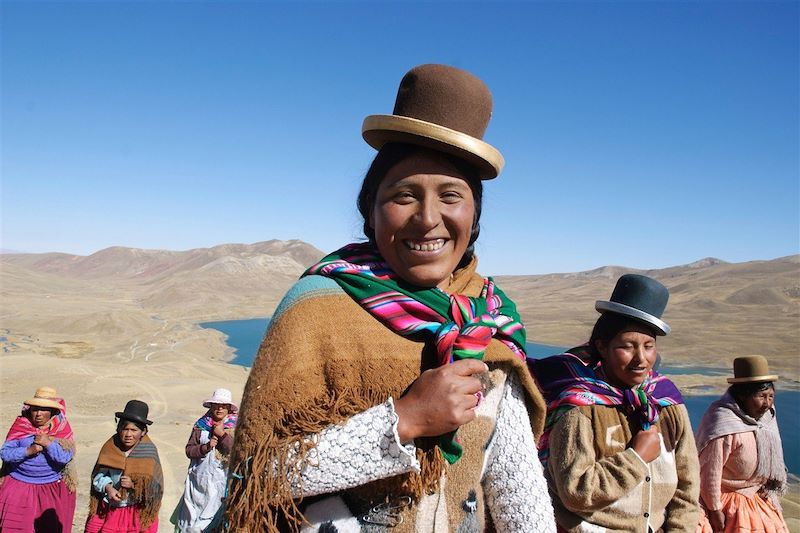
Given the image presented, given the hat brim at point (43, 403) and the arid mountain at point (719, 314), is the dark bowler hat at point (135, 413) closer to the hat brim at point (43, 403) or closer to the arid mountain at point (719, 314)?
the hat brim at point (43, 403)

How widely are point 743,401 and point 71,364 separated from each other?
21814 millimetres

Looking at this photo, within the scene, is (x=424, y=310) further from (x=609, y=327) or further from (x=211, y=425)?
(x=211, y=425)

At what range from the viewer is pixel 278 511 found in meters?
1.34

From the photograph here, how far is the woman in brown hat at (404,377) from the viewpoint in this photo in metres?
1.29

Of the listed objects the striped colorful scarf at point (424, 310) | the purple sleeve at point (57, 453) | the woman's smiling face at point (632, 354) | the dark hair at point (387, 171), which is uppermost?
the dark hair at point (387, 171)

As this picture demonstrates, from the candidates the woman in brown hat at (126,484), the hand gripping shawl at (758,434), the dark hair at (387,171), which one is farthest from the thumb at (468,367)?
the woman in brown hat at (126,484)

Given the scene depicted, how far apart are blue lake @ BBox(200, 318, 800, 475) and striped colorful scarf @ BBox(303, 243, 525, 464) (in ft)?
6.24

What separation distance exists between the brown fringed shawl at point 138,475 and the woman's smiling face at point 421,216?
4.95m

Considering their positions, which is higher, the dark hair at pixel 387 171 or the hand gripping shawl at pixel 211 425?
the dark hair at pixel 387 171

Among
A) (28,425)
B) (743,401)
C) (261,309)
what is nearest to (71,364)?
(28,425)

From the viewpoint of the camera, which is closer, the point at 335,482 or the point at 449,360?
the point at 335,482

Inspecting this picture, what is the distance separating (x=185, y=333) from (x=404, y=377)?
3911 cm

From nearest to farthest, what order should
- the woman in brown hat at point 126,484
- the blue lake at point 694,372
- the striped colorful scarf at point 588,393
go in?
the striped colorful scarf at point 588,393 < the woman in brown hat at point 126,484 < the blue lake at point 694,372

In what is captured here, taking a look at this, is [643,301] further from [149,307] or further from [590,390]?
[149,307]
